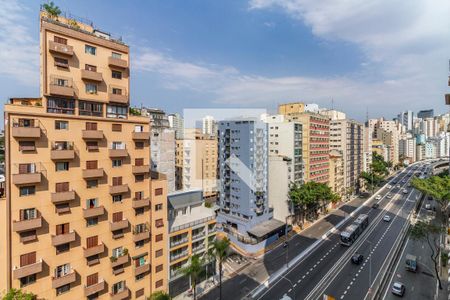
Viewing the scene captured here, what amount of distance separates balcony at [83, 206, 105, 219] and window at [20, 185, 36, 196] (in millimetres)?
6117

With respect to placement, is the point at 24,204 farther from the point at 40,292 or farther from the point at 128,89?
the point at 128,89

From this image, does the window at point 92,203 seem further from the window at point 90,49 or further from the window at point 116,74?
the window at point 90,49

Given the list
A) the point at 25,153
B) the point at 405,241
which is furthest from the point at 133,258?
the point at 405,241

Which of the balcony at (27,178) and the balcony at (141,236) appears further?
the balcony at (141,236)

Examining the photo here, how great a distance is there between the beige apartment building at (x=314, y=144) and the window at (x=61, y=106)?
70227 millimetres

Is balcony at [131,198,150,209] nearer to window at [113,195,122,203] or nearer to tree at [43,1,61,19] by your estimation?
window at [113,195,122,203]

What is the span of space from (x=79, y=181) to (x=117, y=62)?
55.7 feet

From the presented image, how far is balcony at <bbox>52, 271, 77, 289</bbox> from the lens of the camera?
95.9ft

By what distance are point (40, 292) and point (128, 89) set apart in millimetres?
27778

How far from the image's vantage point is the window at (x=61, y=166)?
97.8 ft

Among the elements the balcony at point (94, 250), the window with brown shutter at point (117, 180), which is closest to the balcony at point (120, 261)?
the balcony at point (94, 250)

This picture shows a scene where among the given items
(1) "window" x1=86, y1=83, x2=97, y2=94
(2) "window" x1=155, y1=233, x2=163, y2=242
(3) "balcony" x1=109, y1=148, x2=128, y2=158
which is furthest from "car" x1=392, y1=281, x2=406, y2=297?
(1) "window" x1=86, y1=83, x2=97, y2=94

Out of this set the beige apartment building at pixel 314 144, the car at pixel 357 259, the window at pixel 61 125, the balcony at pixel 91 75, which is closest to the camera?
the window at pixel 61 125

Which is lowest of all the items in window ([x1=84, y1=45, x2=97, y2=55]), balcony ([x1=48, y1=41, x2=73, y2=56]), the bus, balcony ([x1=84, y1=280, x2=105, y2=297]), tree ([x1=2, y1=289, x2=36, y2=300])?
the bus
